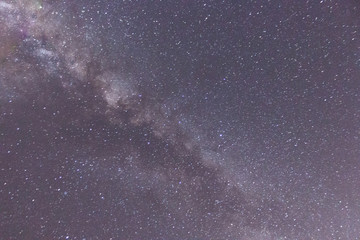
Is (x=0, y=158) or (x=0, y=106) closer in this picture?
(x=0, y=106)

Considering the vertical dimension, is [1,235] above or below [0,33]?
below

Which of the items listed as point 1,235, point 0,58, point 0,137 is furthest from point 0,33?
point 1,235

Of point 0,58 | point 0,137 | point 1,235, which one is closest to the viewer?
point 0,58

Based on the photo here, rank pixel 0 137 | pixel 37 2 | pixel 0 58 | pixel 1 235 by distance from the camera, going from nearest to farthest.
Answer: pixel 37 2 < pixel 0 58 < pixel 0 137 < pixel 1 235

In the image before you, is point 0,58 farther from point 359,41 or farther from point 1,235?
point 359,41

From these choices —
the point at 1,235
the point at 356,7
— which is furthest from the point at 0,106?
the point at 356,7

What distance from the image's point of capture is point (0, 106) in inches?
173

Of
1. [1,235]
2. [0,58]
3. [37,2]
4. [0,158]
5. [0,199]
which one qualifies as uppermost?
[37,2]

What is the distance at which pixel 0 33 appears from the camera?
3949mm

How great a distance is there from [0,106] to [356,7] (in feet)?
17.7

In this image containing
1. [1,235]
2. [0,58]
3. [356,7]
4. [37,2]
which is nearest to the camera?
[356,7]

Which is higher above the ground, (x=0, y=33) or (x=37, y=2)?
(x=37, y=2)

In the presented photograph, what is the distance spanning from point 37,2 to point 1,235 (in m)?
4.37

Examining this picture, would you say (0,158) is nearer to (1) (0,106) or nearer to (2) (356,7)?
(1) (0,106)
